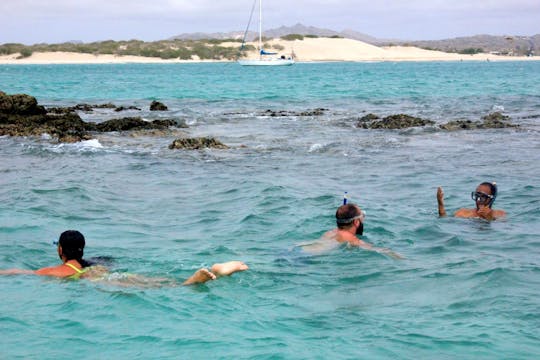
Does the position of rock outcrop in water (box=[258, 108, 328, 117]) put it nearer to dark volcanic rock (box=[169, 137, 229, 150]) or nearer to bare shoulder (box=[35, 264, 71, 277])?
dark volcanic rock (box=[169, 137, 229, 150])

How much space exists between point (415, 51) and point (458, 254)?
17448cm

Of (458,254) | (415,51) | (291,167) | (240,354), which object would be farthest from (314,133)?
(415,51)

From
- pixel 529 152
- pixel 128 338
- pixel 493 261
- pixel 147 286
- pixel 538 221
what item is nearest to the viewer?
pixel 128 338

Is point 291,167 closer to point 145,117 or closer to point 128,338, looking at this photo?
point 128,338

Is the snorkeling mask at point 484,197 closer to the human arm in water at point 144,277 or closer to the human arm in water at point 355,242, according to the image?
the human arm in water at point 355,242

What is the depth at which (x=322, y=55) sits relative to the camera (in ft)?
503

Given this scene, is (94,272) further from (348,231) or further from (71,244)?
(348,231)

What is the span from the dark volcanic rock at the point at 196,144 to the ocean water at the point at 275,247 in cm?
58

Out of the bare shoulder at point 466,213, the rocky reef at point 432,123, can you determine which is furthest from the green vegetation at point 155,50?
the bare shoulder at point 466,213

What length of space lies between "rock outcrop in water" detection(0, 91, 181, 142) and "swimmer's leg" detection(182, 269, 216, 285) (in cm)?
1511

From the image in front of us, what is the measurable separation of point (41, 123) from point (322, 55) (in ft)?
435

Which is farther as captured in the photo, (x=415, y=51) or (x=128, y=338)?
(x=415, y=51)

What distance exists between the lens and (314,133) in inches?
933

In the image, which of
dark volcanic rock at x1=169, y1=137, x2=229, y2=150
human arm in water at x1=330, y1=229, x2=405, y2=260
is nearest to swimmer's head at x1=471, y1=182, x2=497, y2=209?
human arm in water at x1=330, y1=229, x2=405, y2=260
